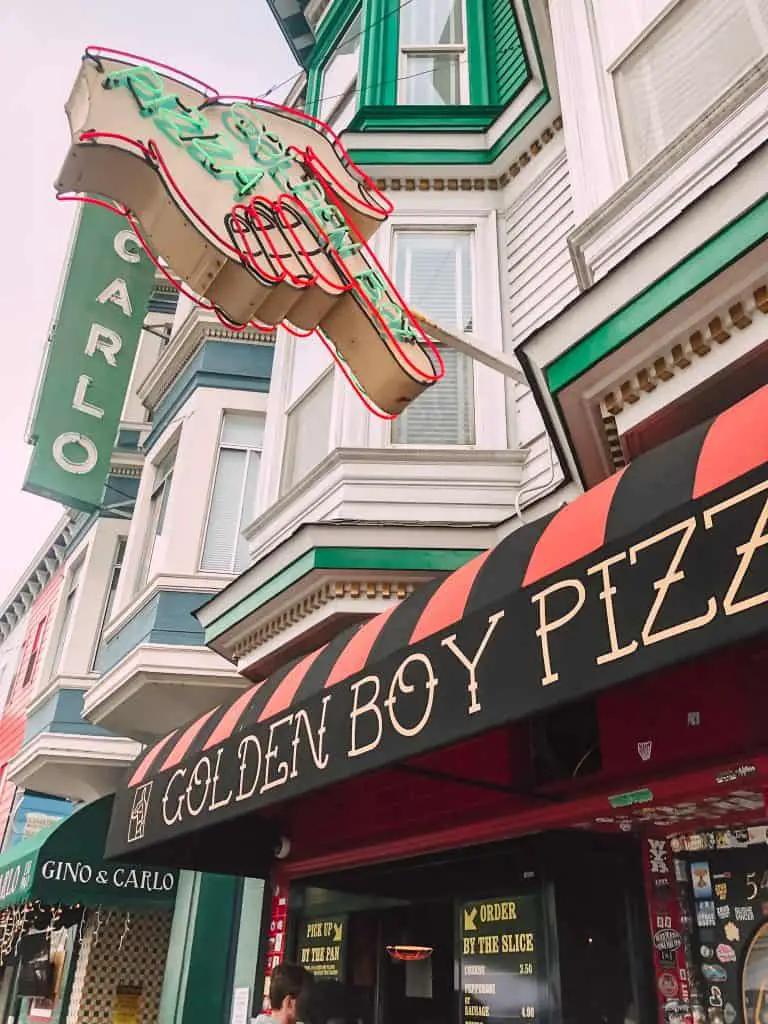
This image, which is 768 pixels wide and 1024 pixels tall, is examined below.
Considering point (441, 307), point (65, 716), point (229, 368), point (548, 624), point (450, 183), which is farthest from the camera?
point (65, 716)

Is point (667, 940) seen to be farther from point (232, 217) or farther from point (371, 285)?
point (232, 217)

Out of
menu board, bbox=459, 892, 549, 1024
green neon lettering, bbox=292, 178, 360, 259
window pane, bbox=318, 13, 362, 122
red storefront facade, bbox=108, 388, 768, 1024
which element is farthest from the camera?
window pane, bbox=318, 13, 362, 122

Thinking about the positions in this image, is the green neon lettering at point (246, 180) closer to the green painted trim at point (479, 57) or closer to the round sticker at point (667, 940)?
the green painted trim at point (479, 57)

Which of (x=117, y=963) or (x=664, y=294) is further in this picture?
(x=117, y=963)

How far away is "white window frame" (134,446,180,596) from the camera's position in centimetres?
1150

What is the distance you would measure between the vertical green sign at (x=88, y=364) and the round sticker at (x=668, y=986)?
947 cm

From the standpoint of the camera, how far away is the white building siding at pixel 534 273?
727cm

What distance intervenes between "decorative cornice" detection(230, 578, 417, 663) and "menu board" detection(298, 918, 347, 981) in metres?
2.38

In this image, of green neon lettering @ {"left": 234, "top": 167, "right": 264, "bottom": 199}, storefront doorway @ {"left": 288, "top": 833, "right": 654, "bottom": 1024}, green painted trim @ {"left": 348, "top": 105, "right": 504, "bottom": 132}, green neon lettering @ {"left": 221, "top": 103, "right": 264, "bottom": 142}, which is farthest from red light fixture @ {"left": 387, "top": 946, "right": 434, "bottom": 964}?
green painted trim @ {"left": 348, "top": 105, "right": 504, "bottom": 132}

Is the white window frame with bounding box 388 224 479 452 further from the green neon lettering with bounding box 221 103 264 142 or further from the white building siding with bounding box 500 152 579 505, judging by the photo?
the green neon lettering with bounding box 221 103 264 142

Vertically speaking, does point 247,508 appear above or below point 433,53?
below

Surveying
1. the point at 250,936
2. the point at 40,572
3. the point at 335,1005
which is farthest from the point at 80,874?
the point at 40,572

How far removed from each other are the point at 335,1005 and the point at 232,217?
5.83 meters

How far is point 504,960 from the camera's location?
197 inches
